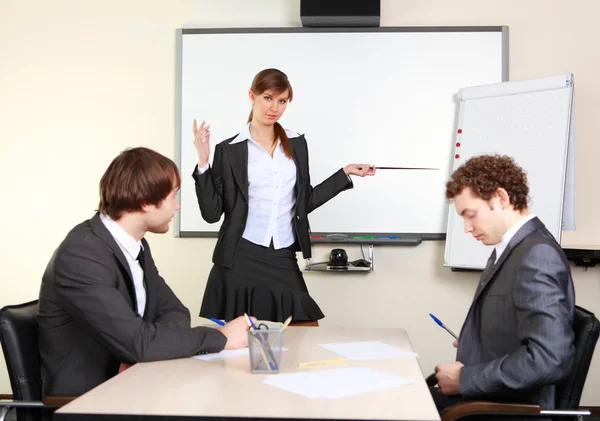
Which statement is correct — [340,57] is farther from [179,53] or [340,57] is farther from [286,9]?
[179,53]

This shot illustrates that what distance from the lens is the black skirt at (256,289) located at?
3078 millimetres

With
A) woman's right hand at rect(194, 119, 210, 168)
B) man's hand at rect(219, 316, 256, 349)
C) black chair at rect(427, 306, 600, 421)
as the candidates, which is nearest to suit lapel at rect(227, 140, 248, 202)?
woman's right hand at rect(194, 119, 210, 168)

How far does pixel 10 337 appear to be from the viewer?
6.52 ft

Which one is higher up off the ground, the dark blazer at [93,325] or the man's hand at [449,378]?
the dark blazer at [93,325]

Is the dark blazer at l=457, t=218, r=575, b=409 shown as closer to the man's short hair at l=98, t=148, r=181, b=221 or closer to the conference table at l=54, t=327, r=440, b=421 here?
the conference table at l=54, t=327, r=440, b=421

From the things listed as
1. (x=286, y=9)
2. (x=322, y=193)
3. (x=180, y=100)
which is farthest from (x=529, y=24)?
(x=180, y=100)

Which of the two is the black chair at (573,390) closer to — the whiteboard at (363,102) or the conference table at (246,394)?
the conference table at (246,394)

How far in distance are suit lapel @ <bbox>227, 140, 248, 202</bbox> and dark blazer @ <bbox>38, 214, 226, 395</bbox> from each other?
42.5 inches

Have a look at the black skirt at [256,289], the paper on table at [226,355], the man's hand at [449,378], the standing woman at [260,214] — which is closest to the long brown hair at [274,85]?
the standing woman at [260,214]

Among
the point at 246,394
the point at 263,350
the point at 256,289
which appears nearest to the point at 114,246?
the point at 263,350

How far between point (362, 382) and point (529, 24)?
3.20m

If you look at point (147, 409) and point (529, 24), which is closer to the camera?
point (147, 409)

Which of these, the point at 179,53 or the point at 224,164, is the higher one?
the point at 179,53

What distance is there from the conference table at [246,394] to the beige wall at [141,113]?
227cm
